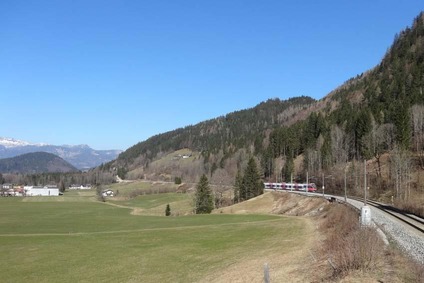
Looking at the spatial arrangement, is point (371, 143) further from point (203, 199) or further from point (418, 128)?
point (203, 199)

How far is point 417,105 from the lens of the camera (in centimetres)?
12900

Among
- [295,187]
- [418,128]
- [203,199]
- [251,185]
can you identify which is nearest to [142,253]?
[203,199]

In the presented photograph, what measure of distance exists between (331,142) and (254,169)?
128ft

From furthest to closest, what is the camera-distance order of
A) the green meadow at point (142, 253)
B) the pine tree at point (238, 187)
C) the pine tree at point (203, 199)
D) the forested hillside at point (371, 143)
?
the pine tree at point (238, 187) → the pine tree at point (203, 199) → the forested hillside at point (371, 143) → the green meadow at point (142, 253)

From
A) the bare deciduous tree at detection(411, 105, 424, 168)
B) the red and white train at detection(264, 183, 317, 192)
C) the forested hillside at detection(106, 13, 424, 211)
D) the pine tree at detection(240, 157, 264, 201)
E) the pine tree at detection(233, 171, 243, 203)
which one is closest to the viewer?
the forested hillside at detection(106, 13, 424, 211)

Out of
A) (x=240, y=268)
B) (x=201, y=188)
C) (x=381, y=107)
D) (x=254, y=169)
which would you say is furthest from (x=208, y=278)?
(x=381, y=107)

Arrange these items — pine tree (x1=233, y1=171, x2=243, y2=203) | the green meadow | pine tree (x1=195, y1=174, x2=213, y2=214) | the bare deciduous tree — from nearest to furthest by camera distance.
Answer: the green meadow
pine tree (x1=195, y1=174, x2=213, y2=214)
the bare deciduous tree
pine tree (x1=233, y1=171, x2=243, y2=203)

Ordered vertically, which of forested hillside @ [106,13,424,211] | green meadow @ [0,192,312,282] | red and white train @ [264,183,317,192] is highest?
forested hillside @ [106,13,424,211]

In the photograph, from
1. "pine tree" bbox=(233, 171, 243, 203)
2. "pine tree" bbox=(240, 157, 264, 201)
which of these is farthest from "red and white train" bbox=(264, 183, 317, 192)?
"pine tree" bbox=(233, 171, 243, 203)

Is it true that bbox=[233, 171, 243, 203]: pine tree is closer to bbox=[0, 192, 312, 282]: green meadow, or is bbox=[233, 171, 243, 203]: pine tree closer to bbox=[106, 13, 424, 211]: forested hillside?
bbox=[106, 13, 424, 211]: forested hillside

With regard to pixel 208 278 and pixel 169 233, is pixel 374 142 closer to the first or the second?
pixel 169 233

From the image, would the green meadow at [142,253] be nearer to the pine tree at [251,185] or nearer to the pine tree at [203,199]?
the pine tree at [203,199]

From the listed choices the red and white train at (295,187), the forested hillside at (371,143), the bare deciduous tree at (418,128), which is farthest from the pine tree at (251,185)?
the bare deciduous tree at (418,128)

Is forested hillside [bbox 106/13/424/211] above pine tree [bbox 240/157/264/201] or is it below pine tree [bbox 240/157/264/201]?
above
